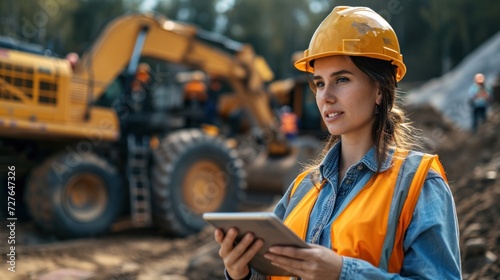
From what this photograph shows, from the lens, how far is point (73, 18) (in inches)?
1163

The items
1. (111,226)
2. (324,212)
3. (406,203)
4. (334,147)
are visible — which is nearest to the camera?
(406,203)

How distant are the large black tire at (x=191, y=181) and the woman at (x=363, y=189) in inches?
258

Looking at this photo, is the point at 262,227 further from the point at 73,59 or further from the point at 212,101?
the point at 212,101

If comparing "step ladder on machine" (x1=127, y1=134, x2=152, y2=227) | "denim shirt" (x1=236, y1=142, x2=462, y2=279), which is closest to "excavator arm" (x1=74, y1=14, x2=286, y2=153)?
"step ladder on machine" (x1=127, y1=134, x2=152, y2=227)

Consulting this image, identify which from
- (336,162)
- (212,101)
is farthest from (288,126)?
(336,162)

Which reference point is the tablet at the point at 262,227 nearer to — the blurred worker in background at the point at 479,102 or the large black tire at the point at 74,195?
the large black tire at the point at 74,195

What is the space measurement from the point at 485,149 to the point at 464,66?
8.97 meters

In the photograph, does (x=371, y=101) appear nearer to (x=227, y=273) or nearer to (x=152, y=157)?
(x=227, y=273)

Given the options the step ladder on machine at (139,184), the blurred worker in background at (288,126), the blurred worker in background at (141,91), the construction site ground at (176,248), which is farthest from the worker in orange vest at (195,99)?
the construction site ground at (176,248)

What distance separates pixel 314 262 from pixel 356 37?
0.71m

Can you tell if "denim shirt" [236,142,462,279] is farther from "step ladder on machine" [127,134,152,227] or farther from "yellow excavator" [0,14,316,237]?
"step ladder on machine" [127,134,152,227]

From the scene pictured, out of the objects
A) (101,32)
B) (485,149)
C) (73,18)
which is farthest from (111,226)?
(73,18)

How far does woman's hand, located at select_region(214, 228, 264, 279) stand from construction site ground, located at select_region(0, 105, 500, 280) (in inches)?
116

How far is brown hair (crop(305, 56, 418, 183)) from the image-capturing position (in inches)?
71.1
